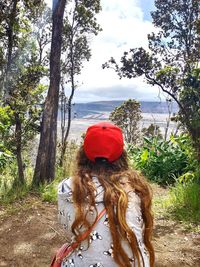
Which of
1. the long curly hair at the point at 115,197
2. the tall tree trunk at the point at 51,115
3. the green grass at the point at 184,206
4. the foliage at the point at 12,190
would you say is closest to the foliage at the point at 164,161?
the green grass at the point at 184,206

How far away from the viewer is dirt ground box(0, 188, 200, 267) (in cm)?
400

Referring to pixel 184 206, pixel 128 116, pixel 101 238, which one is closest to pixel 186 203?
pixel 184 206

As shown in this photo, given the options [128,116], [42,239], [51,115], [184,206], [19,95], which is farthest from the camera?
[128,116]

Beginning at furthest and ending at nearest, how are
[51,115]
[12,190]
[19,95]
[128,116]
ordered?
[128,116] < [19,95] < [51,115] < [12,190]

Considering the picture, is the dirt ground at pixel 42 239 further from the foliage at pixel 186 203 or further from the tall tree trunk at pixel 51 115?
the tall tree trunk at pixel 51 115

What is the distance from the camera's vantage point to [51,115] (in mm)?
6422

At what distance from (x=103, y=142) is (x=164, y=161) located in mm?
7429

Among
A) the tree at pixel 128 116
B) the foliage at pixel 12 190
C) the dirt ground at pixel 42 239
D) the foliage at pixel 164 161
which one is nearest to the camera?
the dirt ground at pixel 42 239

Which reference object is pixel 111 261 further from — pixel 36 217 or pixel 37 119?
pixel 37 119

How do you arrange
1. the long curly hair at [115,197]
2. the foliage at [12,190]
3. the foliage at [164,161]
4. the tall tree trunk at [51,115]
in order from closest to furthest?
1. the long curly hair at [115,197]
2. the foliage at [12,190]
3. the tall tree trunk at [51,115]
4. the foliage at [164,161]

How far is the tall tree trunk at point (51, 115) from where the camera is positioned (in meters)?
6.39

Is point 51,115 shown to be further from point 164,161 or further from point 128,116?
point 128,116

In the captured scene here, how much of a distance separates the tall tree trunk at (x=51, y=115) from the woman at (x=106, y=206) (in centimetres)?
461

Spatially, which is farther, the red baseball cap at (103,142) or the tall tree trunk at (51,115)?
the tall tree trunk at (51,115)
